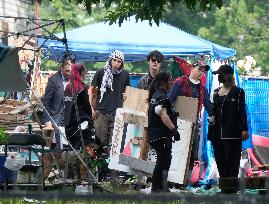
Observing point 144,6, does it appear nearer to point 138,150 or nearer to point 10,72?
point 10,72

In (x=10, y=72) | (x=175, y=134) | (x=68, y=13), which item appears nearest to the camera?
(x=175, y=134)

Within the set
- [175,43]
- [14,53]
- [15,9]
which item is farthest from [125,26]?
[15,9]

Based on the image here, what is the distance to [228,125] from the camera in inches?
516

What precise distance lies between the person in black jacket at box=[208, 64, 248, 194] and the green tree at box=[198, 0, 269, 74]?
35.9 m

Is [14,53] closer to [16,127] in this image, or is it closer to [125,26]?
Answer: [16,127]

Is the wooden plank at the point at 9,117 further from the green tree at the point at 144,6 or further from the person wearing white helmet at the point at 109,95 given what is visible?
the green tree at the point at 144,6

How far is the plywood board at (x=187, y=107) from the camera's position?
Answer: 1378 centimetres

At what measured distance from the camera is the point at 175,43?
61.3 feet

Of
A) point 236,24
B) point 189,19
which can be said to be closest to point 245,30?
point 236,24

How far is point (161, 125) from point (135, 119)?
1.75 metres

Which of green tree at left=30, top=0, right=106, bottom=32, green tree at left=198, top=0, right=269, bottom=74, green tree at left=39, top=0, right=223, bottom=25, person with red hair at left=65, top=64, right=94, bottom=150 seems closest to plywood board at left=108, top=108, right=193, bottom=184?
person with red hair at left=65, top=64, right=94, bottom=150

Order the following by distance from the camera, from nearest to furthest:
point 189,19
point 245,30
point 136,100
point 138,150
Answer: point 138,150 < point 136,100 < point 245,30 < point 189,19

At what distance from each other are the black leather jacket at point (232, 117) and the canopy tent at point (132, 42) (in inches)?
200

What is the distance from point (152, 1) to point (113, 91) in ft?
12.7
